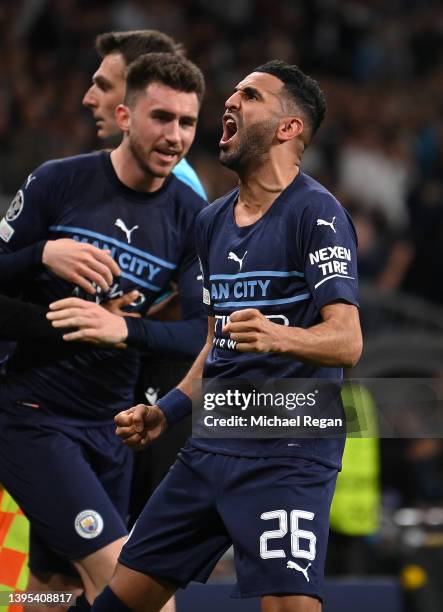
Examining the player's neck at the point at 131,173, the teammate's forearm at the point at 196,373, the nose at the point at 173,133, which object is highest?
the nose at the point at 173,133

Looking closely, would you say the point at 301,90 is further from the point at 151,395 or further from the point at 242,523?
the point at 151,395

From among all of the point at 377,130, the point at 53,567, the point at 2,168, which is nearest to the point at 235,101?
the point at 53,567

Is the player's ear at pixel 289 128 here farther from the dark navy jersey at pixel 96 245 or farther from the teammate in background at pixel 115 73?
the teammate in background at pixel 115 73

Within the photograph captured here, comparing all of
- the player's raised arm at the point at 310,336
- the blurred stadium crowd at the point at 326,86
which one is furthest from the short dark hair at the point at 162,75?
the blurred stadium crowd at the point at 326,86

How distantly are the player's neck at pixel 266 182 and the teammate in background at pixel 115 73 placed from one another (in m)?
1.25

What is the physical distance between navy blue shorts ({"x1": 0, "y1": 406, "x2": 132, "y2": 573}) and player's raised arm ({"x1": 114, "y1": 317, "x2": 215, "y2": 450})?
2.12 feet

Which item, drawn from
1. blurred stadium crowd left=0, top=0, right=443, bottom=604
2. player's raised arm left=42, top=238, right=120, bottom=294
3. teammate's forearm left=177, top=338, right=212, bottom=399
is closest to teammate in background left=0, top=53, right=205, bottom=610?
player's raised arm left=42, top=238, right=120, bottom=294

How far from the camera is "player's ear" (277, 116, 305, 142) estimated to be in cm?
404

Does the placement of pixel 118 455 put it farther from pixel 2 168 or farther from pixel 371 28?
pixel 371 28

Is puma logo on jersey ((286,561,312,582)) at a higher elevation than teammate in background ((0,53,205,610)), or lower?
lower

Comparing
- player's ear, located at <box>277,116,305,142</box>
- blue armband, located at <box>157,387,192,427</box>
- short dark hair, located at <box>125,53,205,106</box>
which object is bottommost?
blue armband, located at <box>157,387,192,427</box>

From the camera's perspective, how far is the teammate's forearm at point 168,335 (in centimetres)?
458

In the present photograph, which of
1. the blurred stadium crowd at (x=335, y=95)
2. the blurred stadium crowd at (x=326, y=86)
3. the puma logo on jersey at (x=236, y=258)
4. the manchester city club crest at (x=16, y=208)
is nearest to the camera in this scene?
the puma logo on jersey at (x=236, y=258)

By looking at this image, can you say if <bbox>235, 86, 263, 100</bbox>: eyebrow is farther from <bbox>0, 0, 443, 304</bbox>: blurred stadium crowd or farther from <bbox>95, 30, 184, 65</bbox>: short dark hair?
<bbox>0, 0, 443, 304</bbox>: blurred stadium crowd
